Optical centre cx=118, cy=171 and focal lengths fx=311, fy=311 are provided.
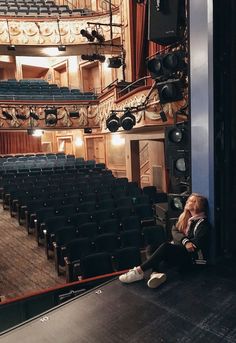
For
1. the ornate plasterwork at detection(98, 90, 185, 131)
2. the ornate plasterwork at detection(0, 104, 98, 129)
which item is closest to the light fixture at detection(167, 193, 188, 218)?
the ornate plasterwork at detection(98, 90, 185, 131)

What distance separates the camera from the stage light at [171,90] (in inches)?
146

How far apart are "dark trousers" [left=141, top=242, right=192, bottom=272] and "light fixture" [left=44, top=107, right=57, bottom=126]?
9.44 m

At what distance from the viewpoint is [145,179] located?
11469mm

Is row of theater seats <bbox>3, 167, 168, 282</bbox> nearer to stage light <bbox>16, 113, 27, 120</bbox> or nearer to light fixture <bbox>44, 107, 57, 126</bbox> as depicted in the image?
light fixture <bbox>44, 107, 57, 126</bbox>

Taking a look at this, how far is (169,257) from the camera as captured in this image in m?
3.00

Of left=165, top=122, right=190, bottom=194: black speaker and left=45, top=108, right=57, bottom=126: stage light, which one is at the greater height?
left=45, top=108, right=57, bottom=126: stage light

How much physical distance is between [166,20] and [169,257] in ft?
9.49

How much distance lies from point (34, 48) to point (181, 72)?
40.2 feet

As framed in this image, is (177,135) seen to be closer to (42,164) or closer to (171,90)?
(171,90)

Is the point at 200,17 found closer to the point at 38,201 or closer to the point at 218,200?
the point at 218,200

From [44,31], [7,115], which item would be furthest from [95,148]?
[44,31]

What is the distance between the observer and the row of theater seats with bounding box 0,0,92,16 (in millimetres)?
13828

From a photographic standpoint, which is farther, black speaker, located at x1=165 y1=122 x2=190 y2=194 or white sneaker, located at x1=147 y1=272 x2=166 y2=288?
black speaker, located at x1=165 y1=122 x2=190 y2=194

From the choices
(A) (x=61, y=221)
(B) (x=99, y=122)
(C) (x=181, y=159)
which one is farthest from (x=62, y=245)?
(B) (x=99, y=122)
